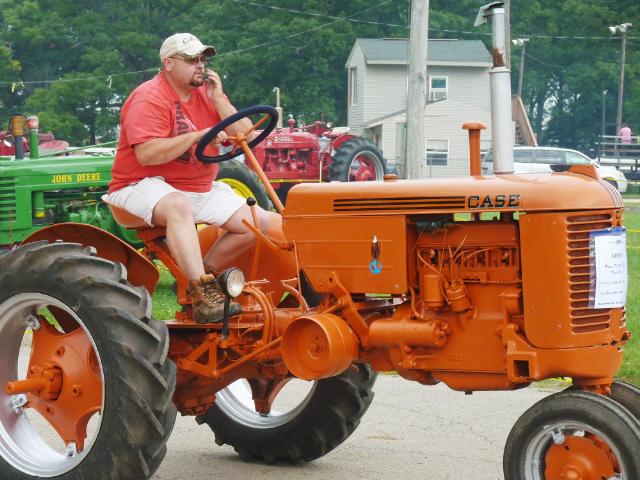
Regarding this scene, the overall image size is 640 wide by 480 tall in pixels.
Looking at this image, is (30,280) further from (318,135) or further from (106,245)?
(318,135)

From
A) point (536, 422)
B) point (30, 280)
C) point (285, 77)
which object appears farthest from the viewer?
point (285, 77)

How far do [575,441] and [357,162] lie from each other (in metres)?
19.0

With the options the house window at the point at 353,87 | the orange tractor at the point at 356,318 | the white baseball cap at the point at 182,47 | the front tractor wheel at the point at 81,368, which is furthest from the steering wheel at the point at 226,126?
the house window at the point at 353,87

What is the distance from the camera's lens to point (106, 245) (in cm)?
596

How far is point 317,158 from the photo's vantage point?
2466 centimetres

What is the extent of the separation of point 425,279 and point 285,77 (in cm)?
5543

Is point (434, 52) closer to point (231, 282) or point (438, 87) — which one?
point (438, 87)

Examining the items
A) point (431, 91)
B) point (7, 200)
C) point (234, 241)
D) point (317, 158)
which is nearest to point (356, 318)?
point (234, 241)

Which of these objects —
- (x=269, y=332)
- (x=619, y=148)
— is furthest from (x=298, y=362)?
(x=619, y=148)

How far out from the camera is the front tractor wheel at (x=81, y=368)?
5160 millimetres

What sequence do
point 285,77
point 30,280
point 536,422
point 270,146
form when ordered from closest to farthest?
point 536,422
point 30,280
point 270,146
point 285,77

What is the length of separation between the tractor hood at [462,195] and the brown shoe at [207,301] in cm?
49

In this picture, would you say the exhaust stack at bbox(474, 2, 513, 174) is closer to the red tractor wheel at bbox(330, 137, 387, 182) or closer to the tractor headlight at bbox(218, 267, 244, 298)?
the tractor headlight at bbox(218, 267, 244, 298)

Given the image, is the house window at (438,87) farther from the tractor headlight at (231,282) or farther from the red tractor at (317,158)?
the tractor headlight at (231,282)
